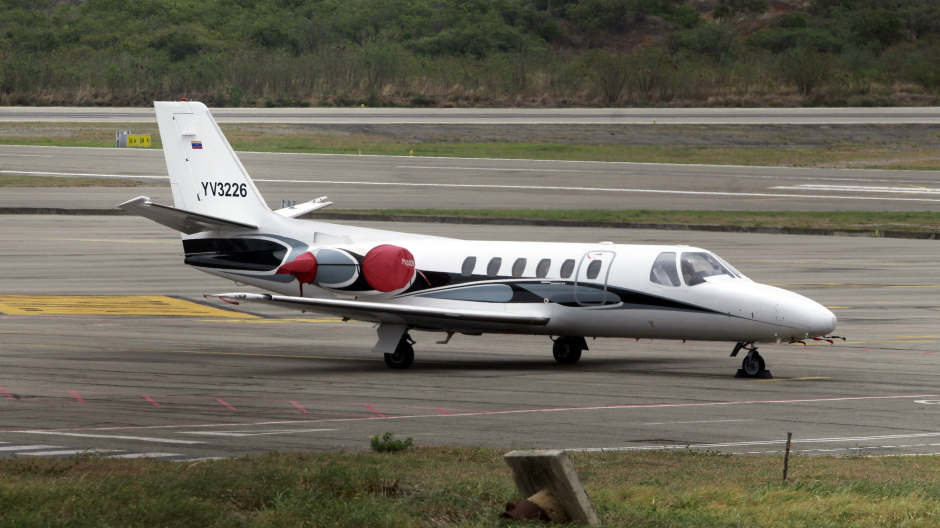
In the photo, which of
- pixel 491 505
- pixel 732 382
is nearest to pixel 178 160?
pixel 732 382

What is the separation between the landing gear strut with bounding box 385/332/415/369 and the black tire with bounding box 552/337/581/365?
3271mm

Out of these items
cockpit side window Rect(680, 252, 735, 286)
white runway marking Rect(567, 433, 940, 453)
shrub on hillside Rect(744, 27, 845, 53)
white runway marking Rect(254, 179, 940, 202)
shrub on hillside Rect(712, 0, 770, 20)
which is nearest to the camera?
white runway marking Rect(567, 433, 940, 453)

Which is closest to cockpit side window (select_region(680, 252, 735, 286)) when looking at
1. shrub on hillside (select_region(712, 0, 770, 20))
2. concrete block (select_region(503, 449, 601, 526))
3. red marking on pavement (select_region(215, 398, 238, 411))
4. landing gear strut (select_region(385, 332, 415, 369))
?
landing gear strut (select_region(385, 332, 415, 369))

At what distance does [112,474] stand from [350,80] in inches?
3627

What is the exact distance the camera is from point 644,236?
160ft

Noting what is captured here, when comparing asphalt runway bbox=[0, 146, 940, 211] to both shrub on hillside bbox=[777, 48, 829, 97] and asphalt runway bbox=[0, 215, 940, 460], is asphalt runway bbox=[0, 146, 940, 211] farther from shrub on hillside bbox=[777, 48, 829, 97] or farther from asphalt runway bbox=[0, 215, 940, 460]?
shrub on hillside bbox=[777, 48, 829, 97]

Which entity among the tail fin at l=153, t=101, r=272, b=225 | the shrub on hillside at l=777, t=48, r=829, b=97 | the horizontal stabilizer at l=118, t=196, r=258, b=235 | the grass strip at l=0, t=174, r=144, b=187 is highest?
the shrub on hillside at l=777, t=48, r=829, b=97

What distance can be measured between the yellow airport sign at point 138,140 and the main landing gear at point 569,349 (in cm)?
5838

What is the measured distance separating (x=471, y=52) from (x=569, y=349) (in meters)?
93.6

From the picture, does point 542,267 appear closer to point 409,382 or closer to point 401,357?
point 401,357

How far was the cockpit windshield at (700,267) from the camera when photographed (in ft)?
79.3

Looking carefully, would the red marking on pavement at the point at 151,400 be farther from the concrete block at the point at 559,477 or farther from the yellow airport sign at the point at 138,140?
the yellow airport sign at the point at 138,140

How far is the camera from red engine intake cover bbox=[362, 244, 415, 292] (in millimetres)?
26328

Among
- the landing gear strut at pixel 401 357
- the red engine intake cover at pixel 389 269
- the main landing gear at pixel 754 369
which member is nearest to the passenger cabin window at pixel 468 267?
the red engine intake cover at pixel 389 269
